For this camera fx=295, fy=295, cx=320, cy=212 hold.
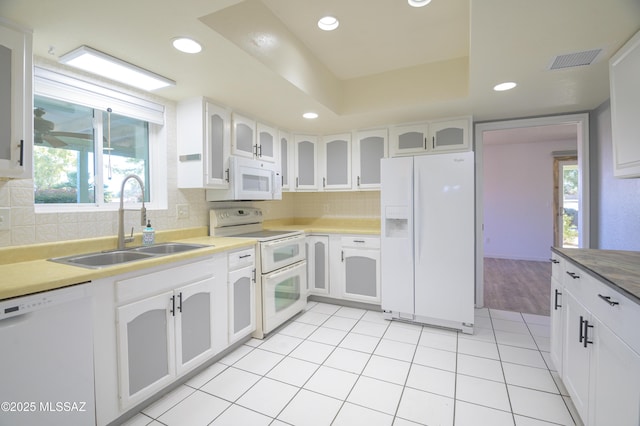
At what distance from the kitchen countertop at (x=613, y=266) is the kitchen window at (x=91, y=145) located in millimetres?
2802

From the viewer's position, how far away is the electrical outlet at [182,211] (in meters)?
2.63

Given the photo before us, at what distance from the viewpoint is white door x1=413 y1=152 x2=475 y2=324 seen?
2719 millimetres

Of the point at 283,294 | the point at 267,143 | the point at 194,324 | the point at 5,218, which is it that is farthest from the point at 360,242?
the point at 5,218

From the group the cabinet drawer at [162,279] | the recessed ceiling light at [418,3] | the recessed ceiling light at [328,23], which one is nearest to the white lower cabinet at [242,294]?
the cabinet drawer at [162,279]

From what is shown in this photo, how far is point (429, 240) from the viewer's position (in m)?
2.84

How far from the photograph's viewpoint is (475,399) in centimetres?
182

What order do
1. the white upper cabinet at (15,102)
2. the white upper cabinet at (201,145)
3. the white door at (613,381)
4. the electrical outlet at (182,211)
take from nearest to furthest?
the white door at (613,381), the white upper cabinet at (15,102), the white upper cabinet at (201,145), the electrical outlet at (182,211)

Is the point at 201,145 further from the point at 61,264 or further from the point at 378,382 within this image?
the point at 378,382

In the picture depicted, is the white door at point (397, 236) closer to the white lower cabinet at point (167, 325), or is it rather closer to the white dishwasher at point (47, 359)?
the white lower cabinet at point (167, 325)

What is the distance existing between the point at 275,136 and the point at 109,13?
6.72 feet

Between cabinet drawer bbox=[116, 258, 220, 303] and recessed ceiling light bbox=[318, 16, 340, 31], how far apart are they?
190cm

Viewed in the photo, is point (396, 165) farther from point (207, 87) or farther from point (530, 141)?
point (530, 141)

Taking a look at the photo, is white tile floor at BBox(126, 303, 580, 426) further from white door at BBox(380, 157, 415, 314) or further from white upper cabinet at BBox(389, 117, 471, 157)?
white upper cabinet at BBox(389, 117, 471, 157)

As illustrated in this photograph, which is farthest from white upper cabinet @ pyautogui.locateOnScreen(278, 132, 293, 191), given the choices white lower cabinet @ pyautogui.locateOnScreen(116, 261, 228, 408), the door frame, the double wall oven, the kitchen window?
the door frame
